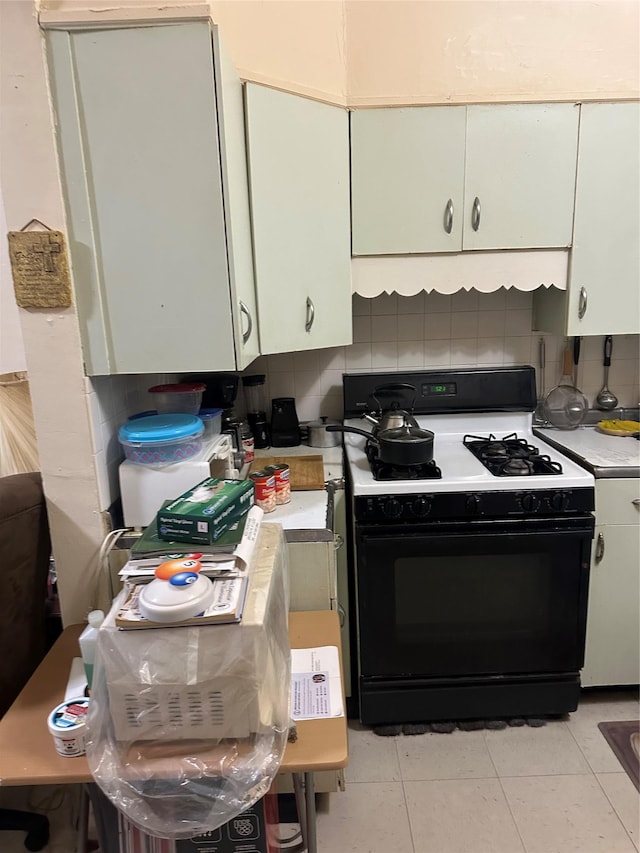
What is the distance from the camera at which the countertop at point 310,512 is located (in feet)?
4.92

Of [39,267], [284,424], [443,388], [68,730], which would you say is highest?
[39,267]

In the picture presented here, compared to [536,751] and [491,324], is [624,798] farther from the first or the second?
[491,324]

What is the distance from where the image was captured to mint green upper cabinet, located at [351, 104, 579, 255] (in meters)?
1.87

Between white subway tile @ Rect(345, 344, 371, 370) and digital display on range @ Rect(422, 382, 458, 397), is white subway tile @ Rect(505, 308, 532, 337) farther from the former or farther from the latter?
white subway tile @ Rect(345, 344, 371, 370)

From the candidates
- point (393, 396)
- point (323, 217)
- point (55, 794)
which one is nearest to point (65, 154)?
point (323, 217)

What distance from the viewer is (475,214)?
6.40 ft

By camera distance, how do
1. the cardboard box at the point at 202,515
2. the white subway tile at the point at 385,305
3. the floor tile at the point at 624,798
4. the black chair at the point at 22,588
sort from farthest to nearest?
→ the white subway tile at the point at 385,305 → the floor tile at the point at 624,798 → the black chair at the point at 22,588 → the cardboard box at the point at 202,515

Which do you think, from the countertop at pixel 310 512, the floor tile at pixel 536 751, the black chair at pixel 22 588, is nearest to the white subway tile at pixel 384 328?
the countertop at pixel 310 512

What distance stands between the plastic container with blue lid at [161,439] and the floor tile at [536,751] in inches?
55.5

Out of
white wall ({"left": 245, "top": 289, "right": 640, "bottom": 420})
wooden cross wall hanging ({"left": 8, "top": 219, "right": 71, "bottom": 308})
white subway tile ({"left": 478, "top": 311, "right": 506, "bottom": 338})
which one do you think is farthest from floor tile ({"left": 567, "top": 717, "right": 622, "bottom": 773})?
wooden cross wall hanging ({"left": 8, "top": 219, "right": 71, "bottom": 308})

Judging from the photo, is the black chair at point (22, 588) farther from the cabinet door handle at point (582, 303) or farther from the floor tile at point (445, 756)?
the cabinet door handle at point (582, 303)

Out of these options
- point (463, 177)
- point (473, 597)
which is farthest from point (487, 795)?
point (463, 177)

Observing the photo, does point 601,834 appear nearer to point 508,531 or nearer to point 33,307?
point 508,531

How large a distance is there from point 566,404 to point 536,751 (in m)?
1.28
